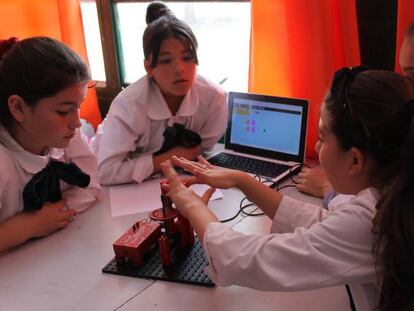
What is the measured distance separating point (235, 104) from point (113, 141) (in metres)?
0.42

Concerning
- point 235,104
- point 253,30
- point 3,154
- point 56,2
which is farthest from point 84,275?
point 56,2

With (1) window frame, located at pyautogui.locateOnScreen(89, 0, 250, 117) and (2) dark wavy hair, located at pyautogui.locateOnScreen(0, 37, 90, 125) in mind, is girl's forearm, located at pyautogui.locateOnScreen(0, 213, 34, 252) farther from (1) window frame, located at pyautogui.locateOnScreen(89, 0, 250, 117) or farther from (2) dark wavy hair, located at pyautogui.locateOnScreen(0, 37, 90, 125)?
(1) window frame, located at pyautogui.locateOnScreen(89, 0, 250, 117)

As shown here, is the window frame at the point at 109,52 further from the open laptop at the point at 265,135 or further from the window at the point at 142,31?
the open laptop at the point at 265,135

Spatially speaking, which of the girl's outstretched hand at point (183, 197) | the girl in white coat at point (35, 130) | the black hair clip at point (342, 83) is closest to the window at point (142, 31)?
the girl in white coat at point (35, 130)

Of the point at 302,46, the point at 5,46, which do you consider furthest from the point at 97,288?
the point at 302,46

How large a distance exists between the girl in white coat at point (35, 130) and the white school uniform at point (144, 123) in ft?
0.65

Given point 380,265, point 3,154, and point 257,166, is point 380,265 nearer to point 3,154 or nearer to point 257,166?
point 257,166

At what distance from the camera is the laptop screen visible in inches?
58.1

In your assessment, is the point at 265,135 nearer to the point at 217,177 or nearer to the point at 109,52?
the point at 217,177

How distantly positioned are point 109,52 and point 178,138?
0.86 m

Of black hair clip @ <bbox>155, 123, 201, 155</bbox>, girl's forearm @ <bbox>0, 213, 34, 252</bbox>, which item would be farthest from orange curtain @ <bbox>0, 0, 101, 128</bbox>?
girl's forearm @ <bbox>0, 213, 34, 252</bbox>

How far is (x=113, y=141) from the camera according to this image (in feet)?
4.96

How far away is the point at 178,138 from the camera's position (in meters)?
1.61

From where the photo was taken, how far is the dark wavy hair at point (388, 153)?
707 mm
